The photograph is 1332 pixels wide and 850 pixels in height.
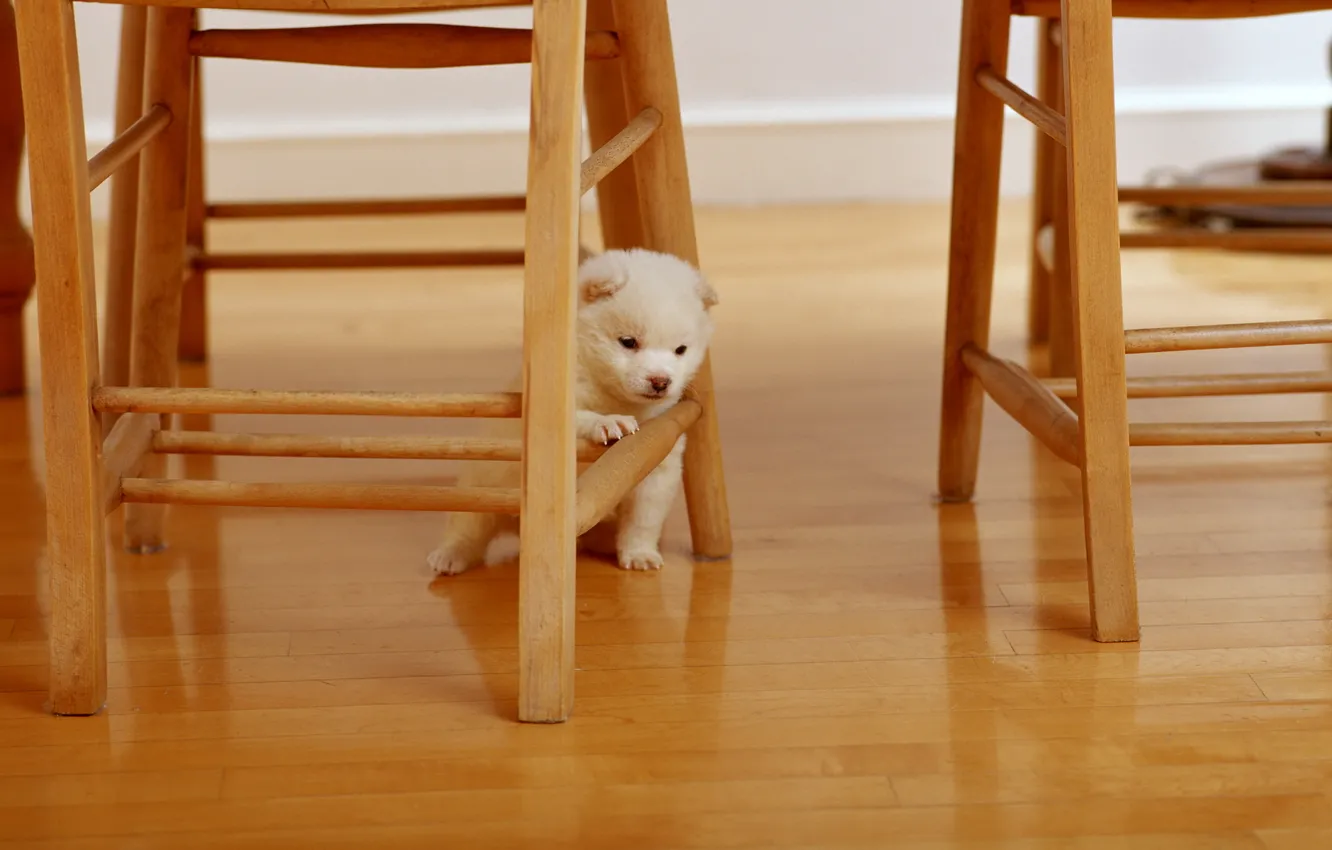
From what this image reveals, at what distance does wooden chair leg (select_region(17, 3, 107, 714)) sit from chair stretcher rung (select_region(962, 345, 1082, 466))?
0.74m

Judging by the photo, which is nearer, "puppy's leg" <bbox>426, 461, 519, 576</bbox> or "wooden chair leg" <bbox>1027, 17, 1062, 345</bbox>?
"puppy's leg" <bbox>426, 461, 519, 576</bbox>

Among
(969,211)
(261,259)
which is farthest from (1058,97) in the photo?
(261,259)

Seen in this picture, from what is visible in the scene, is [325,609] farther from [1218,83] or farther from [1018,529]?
[1218,83]

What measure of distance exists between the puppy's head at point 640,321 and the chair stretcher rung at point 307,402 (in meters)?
0.26

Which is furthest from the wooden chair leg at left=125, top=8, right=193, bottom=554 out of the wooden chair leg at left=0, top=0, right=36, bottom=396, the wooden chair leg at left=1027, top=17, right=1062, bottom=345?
the wooden chair leg at left=1027, top=17, right=1062, bottom=345

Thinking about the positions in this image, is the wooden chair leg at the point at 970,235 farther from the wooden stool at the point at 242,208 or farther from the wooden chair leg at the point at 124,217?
the wooden chair leg at the point at 124,217

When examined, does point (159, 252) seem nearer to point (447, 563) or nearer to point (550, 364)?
point (447, 563)

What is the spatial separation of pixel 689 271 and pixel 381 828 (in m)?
Result: 0.60

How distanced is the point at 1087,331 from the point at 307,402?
1.92 feet

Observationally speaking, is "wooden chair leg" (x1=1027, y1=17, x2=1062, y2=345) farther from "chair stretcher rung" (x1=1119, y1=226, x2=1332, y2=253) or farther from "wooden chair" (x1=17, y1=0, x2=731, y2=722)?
"wooden chair" (x1=17, y1=0, x2=731, y2=722)

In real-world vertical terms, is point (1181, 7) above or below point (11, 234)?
above

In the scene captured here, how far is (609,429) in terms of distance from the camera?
1277 millimetres

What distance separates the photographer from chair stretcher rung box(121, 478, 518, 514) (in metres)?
1.16

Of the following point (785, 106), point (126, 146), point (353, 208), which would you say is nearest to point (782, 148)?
point (785, 106)
